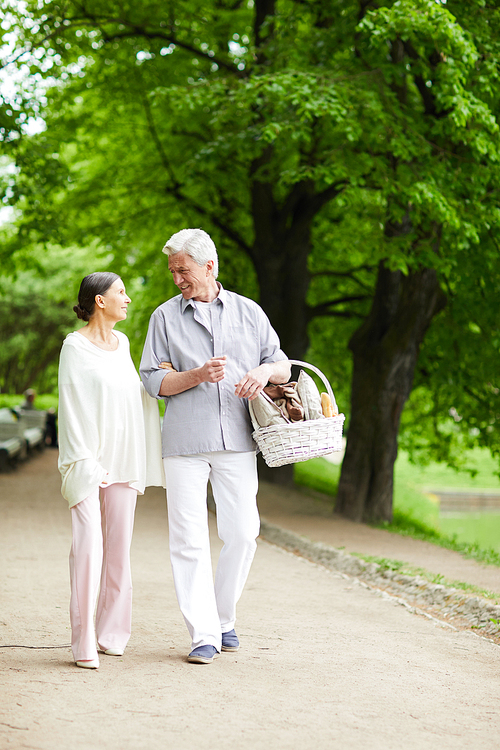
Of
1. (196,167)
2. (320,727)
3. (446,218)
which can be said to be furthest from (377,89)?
(320,727)

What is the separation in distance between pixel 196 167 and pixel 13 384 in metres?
26.2

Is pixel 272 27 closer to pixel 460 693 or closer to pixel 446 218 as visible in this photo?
pixel 446 218

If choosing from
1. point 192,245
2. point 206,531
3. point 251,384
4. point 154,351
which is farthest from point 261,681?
point 192,245

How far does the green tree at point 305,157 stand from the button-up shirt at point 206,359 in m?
5.26

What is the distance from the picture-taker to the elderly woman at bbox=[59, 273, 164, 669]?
422 centimetres

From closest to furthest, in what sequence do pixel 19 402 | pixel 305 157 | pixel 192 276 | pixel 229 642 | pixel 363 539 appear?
pixel 192 276, pixel 229 642, pixel 363 539, pixel 305 157, pixel 19 402

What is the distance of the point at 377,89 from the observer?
10367 mm

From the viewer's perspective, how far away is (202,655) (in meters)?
4.31

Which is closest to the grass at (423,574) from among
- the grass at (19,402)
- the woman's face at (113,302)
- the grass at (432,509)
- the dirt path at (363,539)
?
the dirt path at (363,539)

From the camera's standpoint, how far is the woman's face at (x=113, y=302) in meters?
4.45

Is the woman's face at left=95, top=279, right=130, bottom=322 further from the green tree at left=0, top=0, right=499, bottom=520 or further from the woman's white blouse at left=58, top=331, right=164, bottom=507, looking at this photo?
the green tree at left=0, top=0, right=499, bottom=520

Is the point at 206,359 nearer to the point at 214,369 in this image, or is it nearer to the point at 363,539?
the point at 214,369

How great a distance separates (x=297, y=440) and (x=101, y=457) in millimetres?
1060

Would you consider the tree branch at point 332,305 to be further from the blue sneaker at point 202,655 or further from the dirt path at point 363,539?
the blue sneaker at point 202,655
